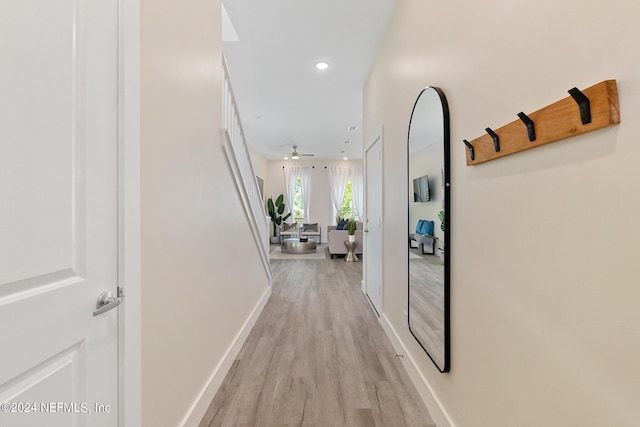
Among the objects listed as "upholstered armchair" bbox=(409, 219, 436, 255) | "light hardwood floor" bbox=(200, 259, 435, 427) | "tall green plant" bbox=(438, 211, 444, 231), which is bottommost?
"light hardwood floor" bbox=(200, 259, 435, 427)

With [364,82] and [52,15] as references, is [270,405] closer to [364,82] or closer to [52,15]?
[52,15]

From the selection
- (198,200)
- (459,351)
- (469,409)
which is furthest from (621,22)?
(198,200)

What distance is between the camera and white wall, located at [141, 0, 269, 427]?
1156mm

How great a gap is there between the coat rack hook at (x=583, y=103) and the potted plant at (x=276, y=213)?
28.1 ft

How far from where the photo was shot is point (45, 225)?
734 mm

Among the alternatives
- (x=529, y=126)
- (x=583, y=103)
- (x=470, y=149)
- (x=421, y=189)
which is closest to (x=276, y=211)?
(x=421, y=189)

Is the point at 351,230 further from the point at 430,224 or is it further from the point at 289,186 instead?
the point at 430,224

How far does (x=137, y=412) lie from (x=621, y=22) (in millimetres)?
1824

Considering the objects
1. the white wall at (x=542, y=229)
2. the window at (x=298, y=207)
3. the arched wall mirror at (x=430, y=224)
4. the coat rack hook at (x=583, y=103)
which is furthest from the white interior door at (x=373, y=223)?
the window at (x=298, y=207)

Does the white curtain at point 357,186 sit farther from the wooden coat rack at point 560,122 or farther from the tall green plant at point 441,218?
the wooden coat rack at point 560,122

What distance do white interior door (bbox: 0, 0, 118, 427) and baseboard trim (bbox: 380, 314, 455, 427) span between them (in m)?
1.47

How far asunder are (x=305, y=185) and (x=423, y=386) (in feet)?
27.1

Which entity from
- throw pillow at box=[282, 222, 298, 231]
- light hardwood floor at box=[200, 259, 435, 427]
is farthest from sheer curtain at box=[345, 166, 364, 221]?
light hardwood floor at box=[200, 259, 435, 427]

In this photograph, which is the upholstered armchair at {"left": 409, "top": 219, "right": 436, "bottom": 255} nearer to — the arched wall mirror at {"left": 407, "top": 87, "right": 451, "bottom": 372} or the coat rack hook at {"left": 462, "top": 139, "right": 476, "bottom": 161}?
the arched wall mirror at {"left": 407, "top": 87, "right": 451, "bottom": 372}
